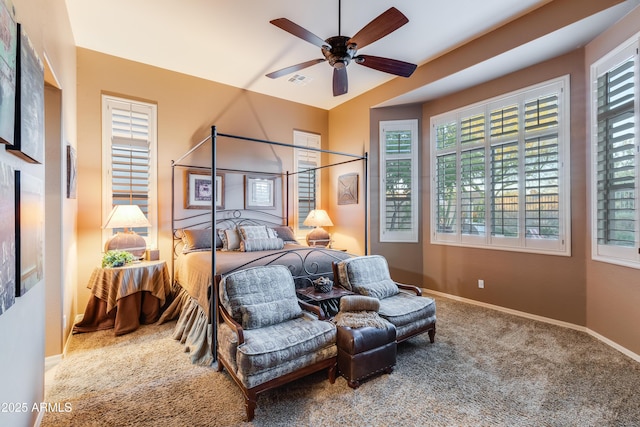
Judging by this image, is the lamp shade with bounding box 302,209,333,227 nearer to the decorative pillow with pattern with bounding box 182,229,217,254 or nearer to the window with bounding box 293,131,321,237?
the window with bounding box 293,131,321,237

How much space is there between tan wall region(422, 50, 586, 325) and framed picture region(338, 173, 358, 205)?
3.82ft

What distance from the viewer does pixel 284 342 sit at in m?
2.13

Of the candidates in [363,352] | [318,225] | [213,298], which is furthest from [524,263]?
[213,298]

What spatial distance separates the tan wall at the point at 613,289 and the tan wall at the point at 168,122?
415cm

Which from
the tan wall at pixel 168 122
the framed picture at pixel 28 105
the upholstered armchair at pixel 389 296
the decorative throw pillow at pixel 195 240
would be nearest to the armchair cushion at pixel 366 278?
the upholstered armchair at pixel 389 296

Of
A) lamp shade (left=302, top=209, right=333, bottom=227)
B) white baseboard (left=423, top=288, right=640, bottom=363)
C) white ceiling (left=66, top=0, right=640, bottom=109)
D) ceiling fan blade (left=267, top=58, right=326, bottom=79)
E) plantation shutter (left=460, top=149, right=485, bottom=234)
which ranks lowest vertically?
white baseboard (left=423, top=288, right=640, bottom=363)

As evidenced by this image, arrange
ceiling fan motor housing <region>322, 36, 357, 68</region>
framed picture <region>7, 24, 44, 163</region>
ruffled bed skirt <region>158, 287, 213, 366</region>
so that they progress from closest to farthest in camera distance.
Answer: framed picture <region>7, 24, 44, 163</region>, ceiling fan motor housing <region>322, 36, 357, 68</region>, ruffled bed skirt <region>158, 287, 213, 366</region>

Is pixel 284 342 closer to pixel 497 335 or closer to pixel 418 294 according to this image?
pixel 418 294

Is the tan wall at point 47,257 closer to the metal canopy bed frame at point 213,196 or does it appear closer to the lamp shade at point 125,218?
the lamp shade at point 125,218

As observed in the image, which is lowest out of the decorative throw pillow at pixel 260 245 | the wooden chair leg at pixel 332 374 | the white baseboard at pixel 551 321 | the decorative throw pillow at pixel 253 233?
the white baseboard at pixel 551 321

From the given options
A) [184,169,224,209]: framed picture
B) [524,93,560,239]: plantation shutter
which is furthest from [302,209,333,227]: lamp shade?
[524,93,560,239]: plantation shutter

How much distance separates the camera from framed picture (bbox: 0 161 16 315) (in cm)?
124

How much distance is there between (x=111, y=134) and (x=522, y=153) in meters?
5.35

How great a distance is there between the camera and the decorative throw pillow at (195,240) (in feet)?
13.0
